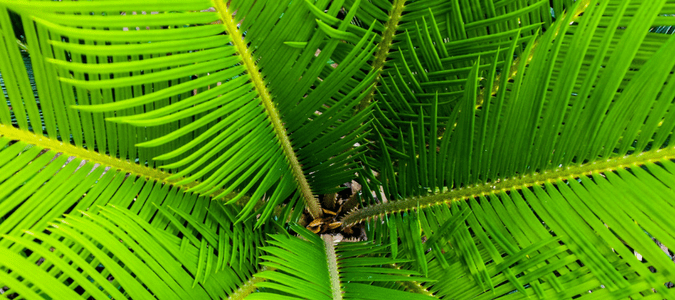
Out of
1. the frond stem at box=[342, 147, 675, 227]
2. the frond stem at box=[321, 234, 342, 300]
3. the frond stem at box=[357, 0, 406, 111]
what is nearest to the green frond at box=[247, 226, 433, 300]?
the frond stem at box=[321, 234, 342, 300]

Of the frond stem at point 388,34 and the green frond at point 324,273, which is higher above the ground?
the frond stem at point 388,34

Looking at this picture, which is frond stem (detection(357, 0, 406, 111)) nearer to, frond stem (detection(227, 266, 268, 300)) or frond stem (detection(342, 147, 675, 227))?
frond stem (detection(342, 147, 675, 227))

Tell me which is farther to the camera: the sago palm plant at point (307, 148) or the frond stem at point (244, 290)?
the frond stem at point (244, 290)

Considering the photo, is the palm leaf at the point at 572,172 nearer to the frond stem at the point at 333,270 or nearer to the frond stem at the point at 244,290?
the frond stem at the point at 333,270

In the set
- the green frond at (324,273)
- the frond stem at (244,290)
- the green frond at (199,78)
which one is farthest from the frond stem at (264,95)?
the frond stem at (244,290)

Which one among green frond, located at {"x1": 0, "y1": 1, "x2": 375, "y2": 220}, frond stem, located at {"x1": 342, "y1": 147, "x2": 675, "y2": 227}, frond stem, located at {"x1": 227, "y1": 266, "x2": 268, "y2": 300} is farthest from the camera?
frond stem, located at {"x1": 227, "y1": 266, "x2": 268, "y2": 300}

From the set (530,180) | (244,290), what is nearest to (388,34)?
(530,180)

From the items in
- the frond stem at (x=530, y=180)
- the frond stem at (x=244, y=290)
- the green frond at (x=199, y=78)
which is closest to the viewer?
the green frond at (x=199, y=78)
